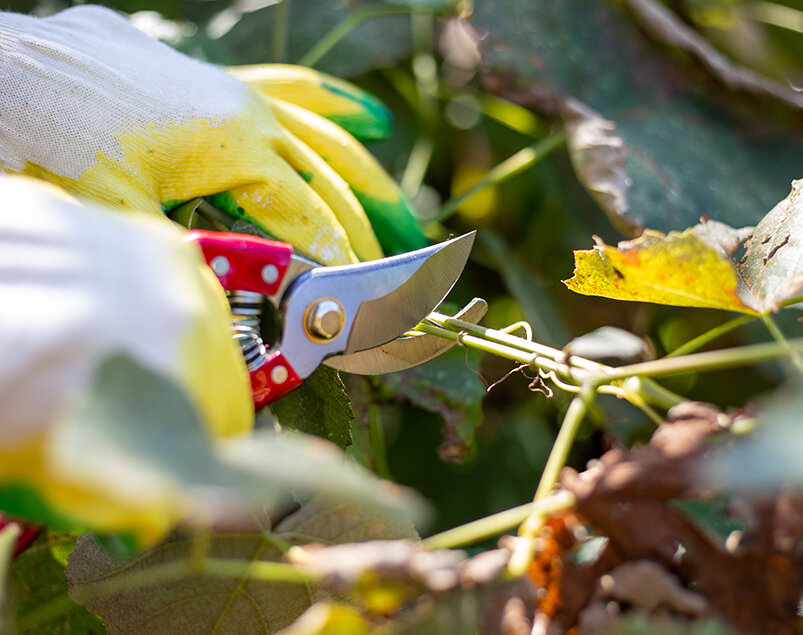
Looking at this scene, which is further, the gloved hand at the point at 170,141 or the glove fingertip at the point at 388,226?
the glove fingertip at the point at 388,226

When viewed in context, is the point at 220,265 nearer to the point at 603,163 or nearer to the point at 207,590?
the point at 207,590

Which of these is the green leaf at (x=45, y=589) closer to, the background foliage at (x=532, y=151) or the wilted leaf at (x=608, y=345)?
the background foliage at (x=532, y=151)

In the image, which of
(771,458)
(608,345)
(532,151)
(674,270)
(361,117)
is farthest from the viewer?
(532,151)

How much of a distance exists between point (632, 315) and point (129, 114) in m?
0.54

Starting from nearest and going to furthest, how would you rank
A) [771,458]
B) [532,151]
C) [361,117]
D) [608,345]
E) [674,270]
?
[771,458]
[674,270]
[608,345]
[361,117]
[532,151]

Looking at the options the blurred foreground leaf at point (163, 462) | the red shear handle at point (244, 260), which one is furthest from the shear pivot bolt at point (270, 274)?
the blurred foreground leaf at point (163, 462)

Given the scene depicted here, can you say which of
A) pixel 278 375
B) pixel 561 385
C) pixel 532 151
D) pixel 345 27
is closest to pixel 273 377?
pixel 278 375

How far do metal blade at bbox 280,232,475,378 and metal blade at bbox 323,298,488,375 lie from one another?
0.02 metres

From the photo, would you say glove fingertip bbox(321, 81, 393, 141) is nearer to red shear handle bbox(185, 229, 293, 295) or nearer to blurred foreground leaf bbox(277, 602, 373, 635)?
red shear handle bbox(185, 229, 293, 295)

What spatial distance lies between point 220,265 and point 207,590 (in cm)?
14

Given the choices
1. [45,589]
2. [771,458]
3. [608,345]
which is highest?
[771,458]

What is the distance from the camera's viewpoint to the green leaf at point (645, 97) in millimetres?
592

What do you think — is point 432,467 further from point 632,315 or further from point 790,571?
point 790,571

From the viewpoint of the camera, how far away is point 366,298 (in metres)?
0.33
